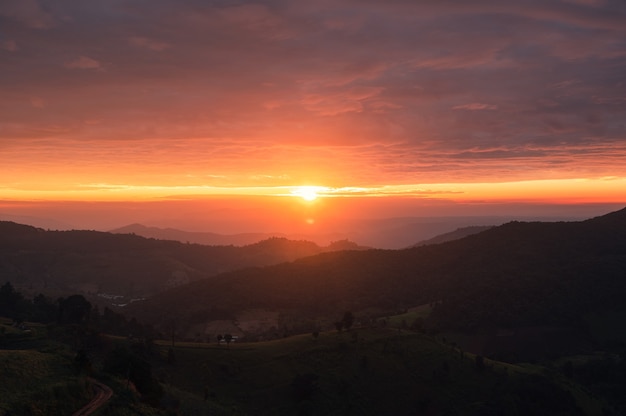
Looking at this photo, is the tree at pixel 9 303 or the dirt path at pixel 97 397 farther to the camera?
the tree at pixel 9 303

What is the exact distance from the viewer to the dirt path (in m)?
47.2

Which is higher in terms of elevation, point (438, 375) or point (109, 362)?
point (109, 362)

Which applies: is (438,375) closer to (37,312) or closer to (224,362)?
(224,362)

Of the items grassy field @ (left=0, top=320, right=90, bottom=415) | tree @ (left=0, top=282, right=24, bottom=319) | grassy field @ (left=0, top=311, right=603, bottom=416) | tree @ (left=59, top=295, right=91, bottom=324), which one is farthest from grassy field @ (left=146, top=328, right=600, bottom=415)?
tree @ (left=0, top=282, right=24, bottom=319)

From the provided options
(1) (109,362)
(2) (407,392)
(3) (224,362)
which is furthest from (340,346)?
(1) (109,362)

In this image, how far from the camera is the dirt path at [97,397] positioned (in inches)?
1857

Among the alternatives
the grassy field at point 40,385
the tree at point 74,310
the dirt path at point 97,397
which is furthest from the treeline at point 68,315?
the dirt path at point 97,397

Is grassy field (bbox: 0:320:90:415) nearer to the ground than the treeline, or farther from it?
farther from it

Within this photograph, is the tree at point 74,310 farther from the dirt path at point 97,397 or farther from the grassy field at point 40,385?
the dirt path at point 97,397

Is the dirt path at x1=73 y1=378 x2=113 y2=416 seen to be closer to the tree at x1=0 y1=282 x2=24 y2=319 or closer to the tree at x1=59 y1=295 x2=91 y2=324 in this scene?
the tree at x1=59 y1=295 x2=91 y2=324

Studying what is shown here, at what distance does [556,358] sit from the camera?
6427 inches

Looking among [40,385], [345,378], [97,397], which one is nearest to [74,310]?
[345,378]

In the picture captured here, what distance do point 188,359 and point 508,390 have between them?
6568 centimetres

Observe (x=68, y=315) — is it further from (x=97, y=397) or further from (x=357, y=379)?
(x=97, y=397)
